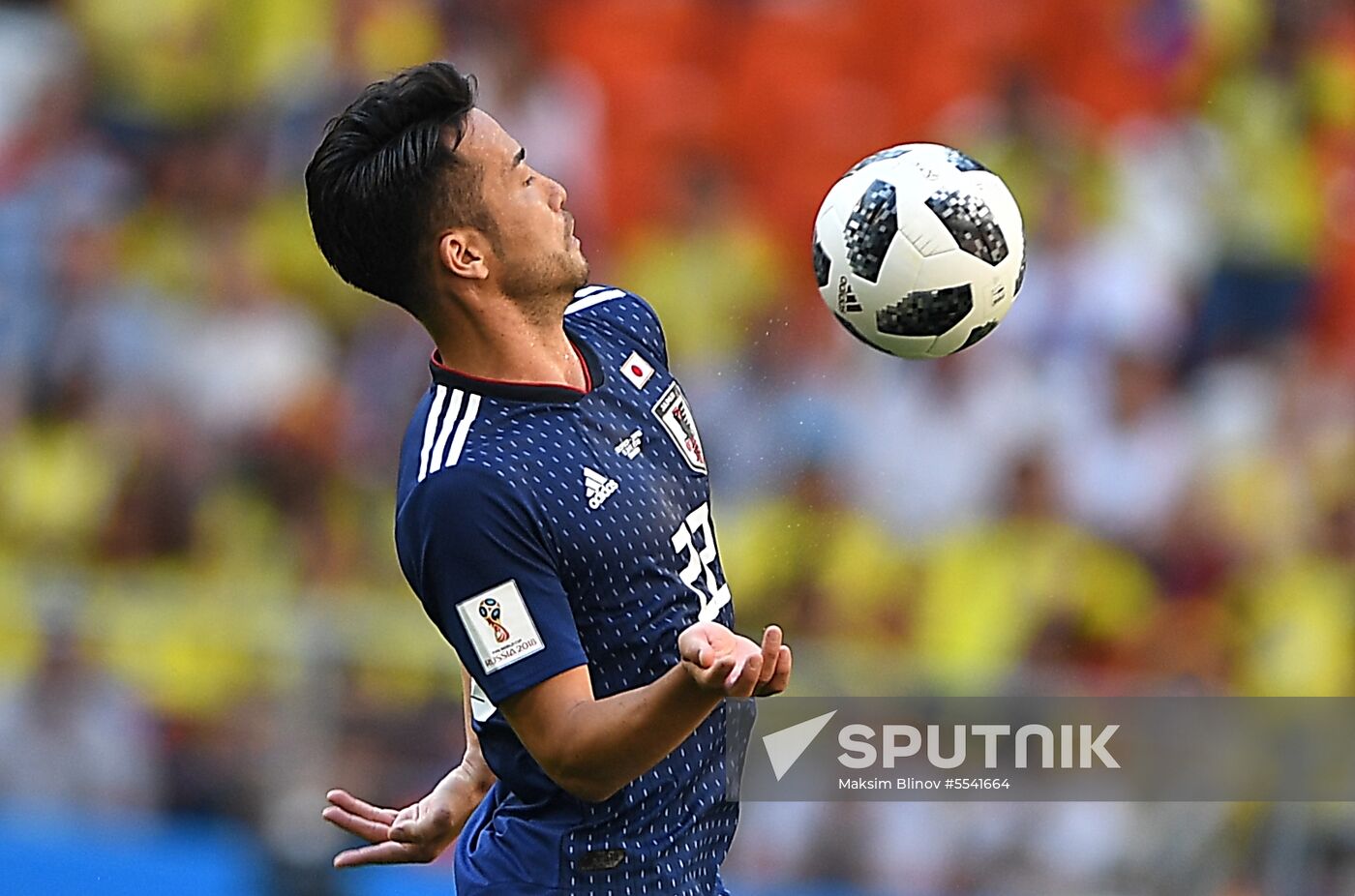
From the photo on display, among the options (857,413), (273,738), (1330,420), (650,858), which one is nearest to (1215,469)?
(1330,420)

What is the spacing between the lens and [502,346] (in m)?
3.79

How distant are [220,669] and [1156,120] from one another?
4.45m

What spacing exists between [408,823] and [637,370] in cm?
101

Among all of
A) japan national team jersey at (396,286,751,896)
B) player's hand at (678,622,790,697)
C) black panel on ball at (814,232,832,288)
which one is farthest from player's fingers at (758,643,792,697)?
black panel on ball at (814,232,832,288)

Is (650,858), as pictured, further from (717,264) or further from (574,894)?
(717,264)

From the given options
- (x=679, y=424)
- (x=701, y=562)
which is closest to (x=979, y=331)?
(x=679, y=424)

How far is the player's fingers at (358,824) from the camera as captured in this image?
13.5 feet

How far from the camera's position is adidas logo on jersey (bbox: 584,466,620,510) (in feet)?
12.1

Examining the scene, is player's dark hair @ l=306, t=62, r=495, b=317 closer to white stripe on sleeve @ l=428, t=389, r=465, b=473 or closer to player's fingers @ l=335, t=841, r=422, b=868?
white stripe on sleeve @ l=428, t=389, r=465, b=473

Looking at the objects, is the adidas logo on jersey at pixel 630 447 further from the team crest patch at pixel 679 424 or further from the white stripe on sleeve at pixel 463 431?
the white stripe on sleeve at pixel 463 431

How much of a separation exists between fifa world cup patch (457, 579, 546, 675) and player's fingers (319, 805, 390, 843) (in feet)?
2.41

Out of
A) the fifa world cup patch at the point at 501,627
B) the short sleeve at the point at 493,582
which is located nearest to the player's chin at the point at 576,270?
the short sleeve at the point at 493,582

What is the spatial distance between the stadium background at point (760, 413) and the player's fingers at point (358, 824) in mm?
2903

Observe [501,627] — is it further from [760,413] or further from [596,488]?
[760,413]
